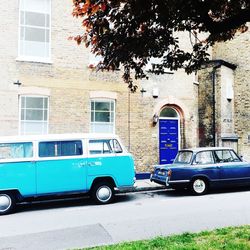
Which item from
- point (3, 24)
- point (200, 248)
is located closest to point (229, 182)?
point (200, 248)

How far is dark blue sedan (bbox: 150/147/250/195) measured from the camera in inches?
486

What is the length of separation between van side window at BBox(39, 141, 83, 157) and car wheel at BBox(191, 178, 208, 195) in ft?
13.3

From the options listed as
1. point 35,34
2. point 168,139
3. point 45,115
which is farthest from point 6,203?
point 168,139

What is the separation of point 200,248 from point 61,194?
5.97 m

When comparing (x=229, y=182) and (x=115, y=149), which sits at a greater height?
(x=115, y=149)

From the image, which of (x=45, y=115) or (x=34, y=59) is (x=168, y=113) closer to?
(x=45, y=115)

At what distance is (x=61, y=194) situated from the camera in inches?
427

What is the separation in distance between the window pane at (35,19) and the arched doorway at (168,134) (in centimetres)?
644

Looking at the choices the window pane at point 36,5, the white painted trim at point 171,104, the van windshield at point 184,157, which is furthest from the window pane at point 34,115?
the van windshield at point 184,157

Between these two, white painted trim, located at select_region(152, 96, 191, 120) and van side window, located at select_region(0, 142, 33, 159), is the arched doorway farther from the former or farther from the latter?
van side window, located at select_region(0, 142, 33, 159)

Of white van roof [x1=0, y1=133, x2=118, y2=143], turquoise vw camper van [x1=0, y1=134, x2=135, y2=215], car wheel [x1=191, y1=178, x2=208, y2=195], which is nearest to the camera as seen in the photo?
turquoise vw camper van [x1=0, y1=134, x2=135, y2=215]

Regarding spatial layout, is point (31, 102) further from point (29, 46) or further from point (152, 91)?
point (152, 91)

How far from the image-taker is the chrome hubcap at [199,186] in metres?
12.5

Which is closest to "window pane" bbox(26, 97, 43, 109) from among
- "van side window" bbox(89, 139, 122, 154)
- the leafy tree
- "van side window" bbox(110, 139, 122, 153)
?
"van side window" bbox(89, 139, 122, 154)
